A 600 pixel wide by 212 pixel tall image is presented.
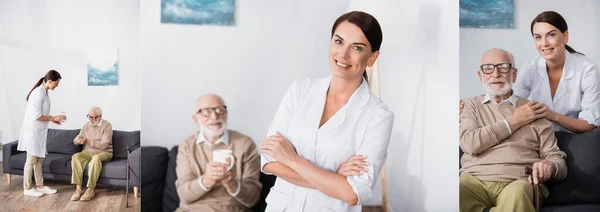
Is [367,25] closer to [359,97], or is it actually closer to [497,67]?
[359,97]

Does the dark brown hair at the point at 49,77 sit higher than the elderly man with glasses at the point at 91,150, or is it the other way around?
the dark brown hair at the point at 49,77

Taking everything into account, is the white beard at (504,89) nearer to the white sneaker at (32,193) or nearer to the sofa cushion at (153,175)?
the sofa cushion at (153,175)

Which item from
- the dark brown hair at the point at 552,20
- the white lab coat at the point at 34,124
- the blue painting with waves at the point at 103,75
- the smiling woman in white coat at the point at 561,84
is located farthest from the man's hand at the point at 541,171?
the white lab coat at the point at 34,124

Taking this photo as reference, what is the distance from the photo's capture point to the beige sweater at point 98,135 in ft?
10.7

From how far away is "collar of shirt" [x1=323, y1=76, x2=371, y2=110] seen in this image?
2211 mm

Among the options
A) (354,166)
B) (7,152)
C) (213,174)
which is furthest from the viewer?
(7,152)

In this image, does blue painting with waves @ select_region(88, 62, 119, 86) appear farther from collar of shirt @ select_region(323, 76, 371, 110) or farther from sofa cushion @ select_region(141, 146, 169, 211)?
collar of shirt @ select_region(323, 76, 371, 110)

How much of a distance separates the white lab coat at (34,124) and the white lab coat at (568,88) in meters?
2.62

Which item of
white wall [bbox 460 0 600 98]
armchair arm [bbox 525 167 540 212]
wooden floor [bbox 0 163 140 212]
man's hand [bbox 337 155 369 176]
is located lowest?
wooden floor [bbox 0 163 140 212]

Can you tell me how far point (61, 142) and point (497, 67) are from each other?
254cm

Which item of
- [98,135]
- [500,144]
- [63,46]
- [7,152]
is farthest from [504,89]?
[7,152]

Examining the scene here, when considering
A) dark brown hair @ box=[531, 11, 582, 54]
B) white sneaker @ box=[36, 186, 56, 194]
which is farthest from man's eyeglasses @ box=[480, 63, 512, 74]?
white sneaker @ box=[36, 186, 56, 194]

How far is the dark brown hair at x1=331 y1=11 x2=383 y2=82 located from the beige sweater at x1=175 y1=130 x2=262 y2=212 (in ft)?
1.98

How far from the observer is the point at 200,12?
2.28m
